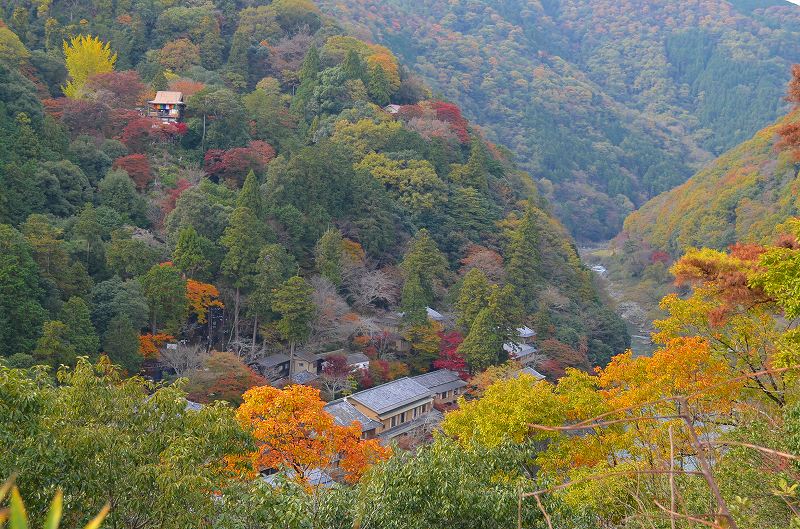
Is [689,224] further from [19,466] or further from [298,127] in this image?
[19,466]

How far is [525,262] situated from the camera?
30.4m

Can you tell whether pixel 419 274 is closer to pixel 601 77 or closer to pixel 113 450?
pixel 113 450

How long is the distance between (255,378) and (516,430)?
8495mm

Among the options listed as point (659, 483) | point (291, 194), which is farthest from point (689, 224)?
point (659, 483)

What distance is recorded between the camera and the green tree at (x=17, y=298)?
1770 cm

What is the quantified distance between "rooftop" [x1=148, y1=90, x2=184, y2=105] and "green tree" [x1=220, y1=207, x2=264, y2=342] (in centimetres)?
954

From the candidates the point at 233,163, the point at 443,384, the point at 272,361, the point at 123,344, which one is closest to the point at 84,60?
the point at 233,163

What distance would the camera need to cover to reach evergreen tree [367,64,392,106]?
39.0m

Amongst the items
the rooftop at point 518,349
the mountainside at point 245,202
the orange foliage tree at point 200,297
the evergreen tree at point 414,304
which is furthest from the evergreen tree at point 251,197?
the rooftop at point 518,349

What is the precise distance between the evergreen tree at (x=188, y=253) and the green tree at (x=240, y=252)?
76 cm

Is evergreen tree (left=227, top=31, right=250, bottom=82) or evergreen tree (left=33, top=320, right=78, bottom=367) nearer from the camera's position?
evergreen tree (left=33, top=320, right=78, bottom=367)

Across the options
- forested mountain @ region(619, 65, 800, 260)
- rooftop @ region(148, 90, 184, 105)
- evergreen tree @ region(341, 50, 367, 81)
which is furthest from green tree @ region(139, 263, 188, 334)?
forested mountain @ region(619, 65, 800, 260)

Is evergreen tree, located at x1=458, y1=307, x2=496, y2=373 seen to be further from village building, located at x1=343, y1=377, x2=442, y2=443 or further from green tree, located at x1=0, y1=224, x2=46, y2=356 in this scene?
green tree, located at x1=0, y1=224, x2=46, y2=356

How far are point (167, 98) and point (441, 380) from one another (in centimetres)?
1626
